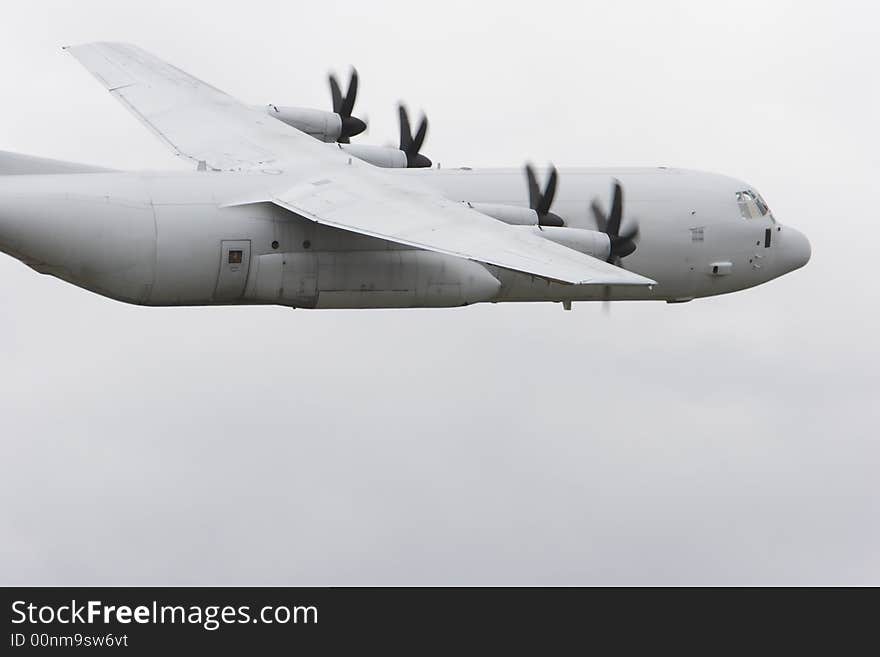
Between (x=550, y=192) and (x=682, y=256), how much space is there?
451 cm

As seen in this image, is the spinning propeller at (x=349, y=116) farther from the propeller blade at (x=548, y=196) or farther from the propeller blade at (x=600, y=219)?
the propeller blade at (x=600, y=219)

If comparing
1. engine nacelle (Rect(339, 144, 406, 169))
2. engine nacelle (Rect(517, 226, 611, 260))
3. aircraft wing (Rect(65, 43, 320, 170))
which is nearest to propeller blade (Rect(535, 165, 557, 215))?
engine nacelle (Rect(517, 226, 611, 260))

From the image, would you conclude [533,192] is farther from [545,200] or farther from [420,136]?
[420,136]

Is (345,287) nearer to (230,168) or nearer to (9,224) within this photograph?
(230,168)

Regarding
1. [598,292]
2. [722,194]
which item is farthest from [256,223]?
[722,194]

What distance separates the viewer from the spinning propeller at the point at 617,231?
141 feet

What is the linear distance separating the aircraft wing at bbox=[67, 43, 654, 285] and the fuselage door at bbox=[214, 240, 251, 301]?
1168mm

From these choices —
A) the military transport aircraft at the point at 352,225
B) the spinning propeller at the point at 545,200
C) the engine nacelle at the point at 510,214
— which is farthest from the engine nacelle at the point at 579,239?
the spinning propeller at the point at 545,200

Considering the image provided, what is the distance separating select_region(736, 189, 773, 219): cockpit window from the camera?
155ft

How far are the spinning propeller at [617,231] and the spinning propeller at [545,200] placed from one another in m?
0.90

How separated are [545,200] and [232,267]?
657 cm

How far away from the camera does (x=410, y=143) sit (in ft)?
158

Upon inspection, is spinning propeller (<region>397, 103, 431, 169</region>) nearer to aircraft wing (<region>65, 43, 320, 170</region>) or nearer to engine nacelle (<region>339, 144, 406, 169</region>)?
engine nacelle (<region>339, 144, 406, 169</region>)

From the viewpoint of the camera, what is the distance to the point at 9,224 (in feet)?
133
